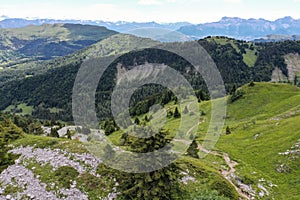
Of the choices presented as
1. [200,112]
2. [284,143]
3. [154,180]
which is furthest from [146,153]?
[200,112]

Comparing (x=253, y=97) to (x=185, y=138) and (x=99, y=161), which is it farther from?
(x=99, y=161)

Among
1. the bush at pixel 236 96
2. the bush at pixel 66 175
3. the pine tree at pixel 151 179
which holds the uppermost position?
the pine tree at pixel 151 179

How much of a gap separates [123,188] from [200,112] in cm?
7830

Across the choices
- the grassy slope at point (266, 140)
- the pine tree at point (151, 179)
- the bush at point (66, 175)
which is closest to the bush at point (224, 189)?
the grassy slope at point (266, 140)

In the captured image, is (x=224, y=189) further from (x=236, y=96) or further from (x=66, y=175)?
(x=236, y=96)

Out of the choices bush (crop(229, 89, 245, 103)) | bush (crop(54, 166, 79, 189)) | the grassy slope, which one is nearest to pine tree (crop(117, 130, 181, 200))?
bush (crop(54, 166, 79, 189))

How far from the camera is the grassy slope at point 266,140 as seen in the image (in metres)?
A: 44.8

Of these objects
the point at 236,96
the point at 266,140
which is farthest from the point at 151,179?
the point at 236,96

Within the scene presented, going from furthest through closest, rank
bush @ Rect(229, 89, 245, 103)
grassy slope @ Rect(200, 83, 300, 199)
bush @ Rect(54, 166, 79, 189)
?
bush @ Rect(229, 89, 245, 103) → grassy slope @ Rect(200, 83, 300, 199) → bush @ Rect(54, 166, 79, 189)

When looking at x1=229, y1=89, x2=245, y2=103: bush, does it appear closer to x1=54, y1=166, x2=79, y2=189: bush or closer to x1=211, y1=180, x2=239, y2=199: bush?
x1=211, y1=180, x2=239, y2=199: bush

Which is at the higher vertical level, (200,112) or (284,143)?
(284,143)

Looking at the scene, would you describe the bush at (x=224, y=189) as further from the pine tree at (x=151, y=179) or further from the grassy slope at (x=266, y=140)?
the pine tree at (x=151, y=179)

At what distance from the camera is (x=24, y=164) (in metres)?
43.7

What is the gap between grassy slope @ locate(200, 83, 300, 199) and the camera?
44850mm
